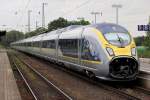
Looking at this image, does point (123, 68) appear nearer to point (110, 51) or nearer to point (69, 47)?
point (110, 51)

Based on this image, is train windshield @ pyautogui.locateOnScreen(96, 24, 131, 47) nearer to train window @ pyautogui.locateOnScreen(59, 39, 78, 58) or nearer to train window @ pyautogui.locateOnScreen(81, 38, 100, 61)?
train window @ pyautogui.locateOnScreen(81, 38, 100, 61)

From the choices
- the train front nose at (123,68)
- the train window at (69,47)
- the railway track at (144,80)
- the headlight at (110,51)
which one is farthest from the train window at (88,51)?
the railway track at (144,80)

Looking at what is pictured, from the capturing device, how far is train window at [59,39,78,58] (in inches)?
859

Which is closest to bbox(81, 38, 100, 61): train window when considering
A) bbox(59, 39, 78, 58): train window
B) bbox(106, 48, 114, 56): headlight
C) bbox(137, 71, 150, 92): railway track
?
bbox(106, 48, 114, 56): headlight

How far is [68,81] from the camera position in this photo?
837 inches

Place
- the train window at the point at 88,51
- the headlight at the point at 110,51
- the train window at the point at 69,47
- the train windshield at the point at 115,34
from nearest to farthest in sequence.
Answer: the headlight at the point at 110,51
the train windshield at the point at 115,34
the train window at the point at 88,51
the train window at the point at 69,47

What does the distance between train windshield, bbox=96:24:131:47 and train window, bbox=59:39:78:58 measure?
3102 millimetres

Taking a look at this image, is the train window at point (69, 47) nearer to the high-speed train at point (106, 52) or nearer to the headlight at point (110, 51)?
the high-speed train at point (106, 52)

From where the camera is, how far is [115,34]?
18.3 metres

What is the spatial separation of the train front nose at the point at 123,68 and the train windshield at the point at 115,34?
0.83 m

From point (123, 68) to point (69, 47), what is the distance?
709 cm

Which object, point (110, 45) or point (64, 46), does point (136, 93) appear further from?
point (64, 46)

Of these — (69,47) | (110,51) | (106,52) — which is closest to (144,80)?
(110,51)

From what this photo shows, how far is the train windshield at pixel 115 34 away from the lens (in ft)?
58.3
